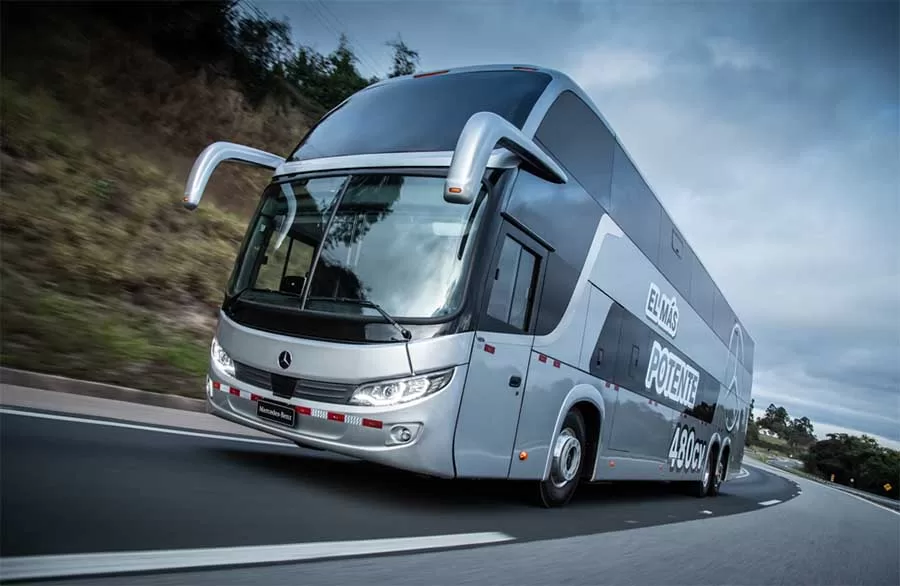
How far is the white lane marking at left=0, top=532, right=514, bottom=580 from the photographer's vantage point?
3025 mm

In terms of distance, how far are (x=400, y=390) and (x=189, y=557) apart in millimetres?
2336

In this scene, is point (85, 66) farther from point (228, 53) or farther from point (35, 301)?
point (35, 301)

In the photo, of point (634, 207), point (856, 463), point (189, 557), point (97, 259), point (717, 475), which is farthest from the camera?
point (856, 463)

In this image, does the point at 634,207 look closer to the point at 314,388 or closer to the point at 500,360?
the point at 500,360

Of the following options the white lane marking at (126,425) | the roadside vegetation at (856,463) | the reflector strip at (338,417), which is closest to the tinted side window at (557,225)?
the reflector strip at (338,417)

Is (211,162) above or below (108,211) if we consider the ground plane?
below

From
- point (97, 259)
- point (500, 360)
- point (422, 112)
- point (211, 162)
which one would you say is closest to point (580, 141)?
point (422, 112)

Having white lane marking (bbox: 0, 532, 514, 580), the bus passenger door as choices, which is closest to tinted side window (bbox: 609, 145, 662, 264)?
the bus passenger door

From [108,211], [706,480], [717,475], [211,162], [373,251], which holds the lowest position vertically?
[706,480]

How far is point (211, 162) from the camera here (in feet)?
22.2

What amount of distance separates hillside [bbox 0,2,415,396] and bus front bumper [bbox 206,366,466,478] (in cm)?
398

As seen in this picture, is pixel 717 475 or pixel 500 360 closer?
pixel 500 360

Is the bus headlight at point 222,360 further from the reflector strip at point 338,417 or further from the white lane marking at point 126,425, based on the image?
the white lane marking at point 126,425

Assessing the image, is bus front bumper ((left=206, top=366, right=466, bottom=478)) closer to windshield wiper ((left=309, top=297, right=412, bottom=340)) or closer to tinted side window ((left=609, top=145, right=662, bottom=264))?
windshield wiper ((left=309, top=297, right=412, bottom=340))
